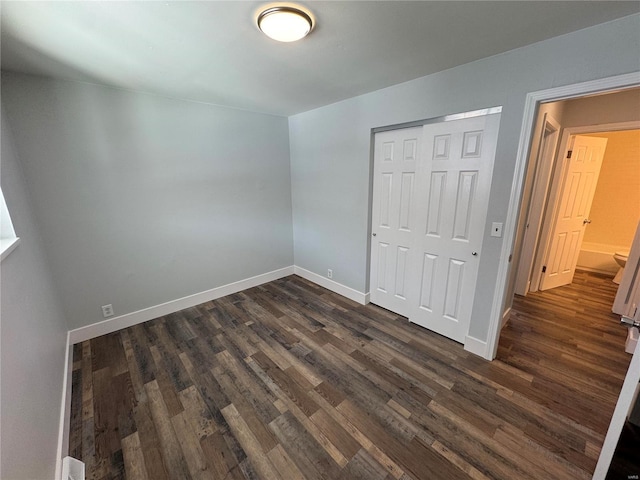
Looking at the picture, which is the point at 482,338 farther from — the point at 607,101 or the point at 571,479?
the point at 607,101

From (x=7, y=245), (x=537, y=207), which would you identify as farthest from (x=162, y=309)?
(x=537, y=207)

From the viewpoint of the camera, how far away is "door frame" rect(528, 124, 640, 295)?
2661 millimetres

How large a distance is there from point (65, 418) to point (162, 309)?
132 centimetres

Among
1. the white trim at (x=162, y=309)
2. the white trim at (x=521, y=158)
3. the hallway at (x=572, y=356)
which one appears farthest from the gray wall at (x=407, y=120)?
the white trim at (x=162, y=309)

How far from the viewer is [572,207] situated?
3.19 m

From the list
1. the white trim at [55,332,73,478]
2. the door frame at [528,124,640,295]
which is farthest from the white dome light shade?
the door frame at [528,124,640,295]

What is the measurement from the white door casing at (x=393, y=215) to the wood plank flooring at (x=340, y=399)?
0.36m

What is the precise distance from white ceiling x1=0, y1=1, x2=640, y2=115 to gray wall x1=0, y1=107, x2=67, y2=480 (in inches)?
31.4

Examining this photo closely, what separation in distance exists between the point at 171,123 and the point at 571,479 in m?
4.04

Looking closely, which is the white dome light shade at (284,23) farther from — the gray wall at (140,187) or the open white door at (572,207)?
the open white door at (572,207)

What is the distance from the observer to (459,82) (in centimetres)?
194

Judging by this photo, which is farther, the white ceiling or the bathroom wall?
the bathroom wall

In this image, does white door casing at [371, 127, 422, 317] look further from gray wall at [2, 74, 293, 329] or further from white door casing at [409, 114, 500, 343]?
gray wall at [2, 74, 293, 329]

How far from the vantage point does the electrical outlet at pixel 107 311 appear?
8.10ft
